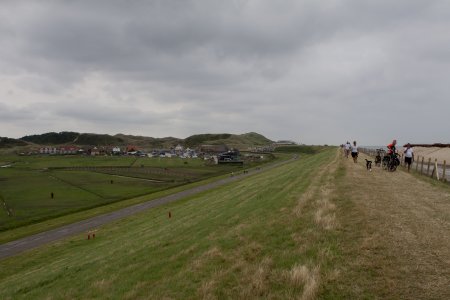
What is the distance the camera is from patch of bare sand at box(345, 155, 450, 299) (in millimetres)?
8688

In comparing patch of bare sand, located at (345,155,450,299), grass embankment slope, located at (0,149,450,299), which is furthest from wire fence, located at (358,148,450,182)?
patch of bare sand, located at (345,155,450,299)

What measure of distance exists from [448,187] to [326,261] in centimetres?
1797

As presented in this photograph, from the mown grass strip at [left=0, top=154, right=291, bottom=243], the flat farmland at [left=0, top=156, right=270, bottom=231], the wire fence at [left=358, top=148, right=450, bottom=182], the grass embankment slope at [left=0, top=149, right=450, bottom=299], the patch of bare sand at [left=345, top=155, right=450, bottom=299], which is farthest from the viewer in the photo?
the flat farmland at [left=0, top=156, right=270, bottom=231]

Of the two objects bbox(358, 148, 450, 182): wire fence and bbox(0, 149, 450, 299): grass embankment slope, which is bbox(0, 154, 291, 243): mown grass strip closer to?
bbox(0, 149, 450, 299): grass embankment slope

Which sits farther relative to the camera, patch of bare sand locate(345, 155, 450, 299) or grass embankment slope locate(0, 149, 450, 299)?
grass embankment slope locate(0, 149, 450, 299)

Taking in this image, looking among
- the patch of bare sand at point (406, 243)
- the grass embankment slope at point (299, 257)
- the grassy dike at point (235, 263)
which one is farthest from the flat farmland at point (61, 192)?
the patch of bare sand at point (406, 243)

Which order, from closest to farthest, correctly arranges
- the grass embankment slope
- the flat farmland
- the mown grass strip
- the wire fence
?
1. the grass embankment slope
2. the wire fence
3. the mown grass strip
4. the flat farmland

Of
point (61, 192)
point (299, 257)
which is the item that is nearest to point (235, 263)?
point (299, 257)

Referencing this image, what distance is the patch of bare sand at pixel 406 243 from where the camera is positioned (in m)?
8.69

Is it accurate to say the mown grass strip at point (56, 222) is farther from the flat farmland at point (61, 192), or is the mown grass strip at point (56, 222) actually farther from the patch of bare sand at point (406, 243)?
the patch of bare sand at point (406, 243)

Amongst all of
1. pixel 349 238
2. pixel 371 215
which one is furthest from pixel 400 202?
pixel 349 238

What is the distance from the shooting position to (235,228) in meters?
17.1

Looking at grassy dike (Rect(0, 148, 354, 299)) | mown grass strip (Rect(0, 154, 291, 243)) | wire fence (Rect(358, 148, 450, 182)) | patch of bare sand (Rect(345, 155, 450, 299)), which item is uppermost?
wire fence (Rect(358, 148, 450, 182))

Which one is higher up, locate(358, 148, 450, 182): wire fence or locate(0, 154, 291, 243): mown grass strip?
locate(358, 148, 450, 182): wire fence
